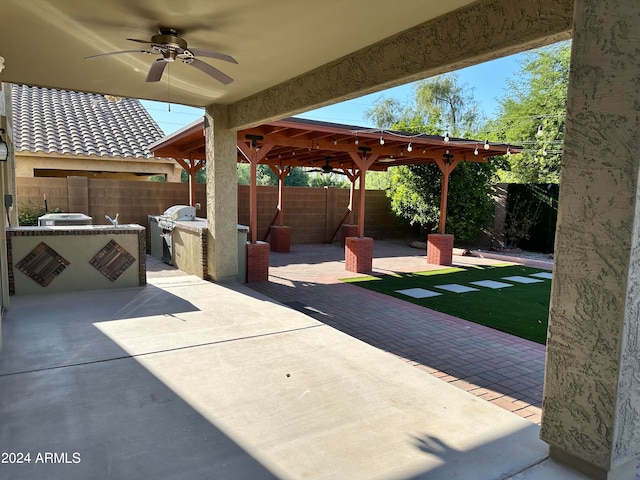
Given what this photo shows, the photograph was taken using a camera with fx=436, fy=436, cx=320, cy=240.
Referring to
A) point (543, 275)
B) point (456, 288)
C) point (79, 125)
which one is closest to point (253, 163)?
point (456, 288)

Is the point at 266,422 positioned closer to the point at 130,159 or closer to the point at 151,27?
the point at 151,27

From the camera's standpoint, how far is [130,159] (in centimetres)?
1258

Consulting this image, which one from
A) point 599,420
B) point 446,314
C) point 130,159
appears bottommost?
point 446,314

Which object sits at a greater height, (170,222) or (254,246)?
(170,222)

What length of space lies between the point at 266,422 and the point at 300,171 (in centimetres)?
3514

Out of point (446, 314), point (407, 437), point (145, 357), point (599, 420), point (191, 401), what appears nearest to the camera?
point (599, 420)

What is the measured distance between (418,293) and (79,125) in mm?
12252

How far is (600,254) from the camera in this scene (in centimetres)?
215

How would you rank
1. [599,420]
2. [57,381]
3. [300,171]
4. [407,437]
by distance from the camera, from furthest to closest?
[300,171], [57,381], [407,437], [599,420]

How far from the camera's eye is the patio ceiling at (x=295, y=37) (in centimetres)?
335

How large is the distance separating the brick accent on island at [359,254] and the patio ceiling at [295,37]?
4650mm

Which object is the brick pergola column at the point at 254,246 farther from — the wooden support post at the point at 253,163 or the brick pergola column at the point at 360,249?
the brick pergola column at the point at 360,249

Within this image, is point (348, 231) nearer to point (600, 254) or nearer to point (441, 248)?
point (441, 248)

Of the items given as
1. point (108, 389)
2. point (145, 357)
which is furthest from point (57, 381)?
point (145, 357)
